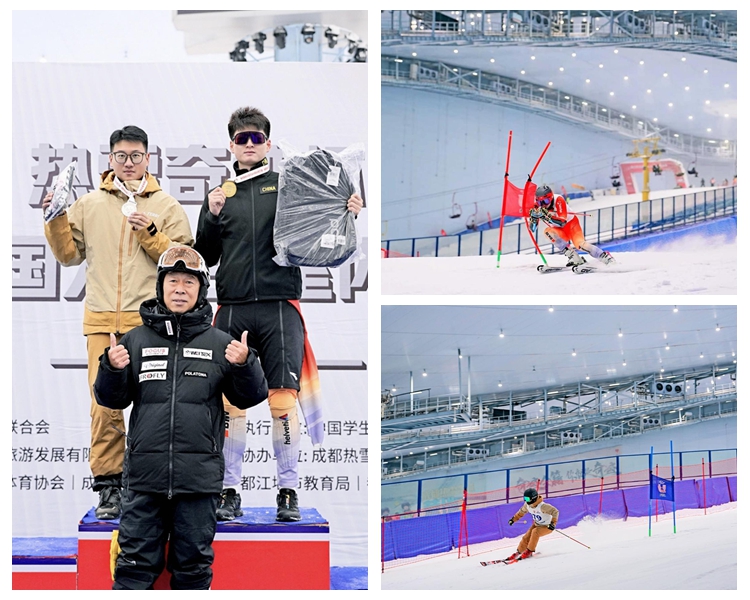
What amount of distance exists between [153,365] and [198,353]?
0.18 m

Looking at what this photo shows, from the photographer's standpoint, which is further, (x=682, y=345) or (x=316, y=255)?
(x=682, y=345)

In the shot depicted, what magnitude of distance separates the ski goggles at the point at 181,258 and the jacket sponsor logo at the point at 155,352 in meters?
0.33

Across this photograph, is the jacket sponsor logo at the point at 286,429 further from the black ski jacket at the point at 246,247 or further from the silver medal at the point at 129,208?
the silver medal at the point at 129,208

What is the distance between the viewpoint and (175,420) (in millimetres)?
3490

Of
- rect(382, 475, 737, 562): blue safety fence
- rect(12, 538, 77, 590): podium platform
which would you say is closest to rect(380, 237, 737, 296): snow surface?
rect(382, 475, 737, 562): blue safety fence

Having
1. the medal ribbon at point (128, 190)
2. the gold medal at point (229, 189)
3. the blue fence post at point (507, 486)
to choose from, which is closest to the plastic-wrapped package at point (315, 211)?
the gold medal at point (229, 189)

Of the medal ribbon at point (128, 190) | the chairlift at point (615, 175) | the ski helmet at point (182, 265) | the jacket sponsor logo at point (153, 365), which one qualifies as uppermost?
the chairlift at point (615, 175)

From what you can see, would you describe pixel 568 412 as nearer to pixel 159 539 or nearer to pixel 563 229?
pixel 563 229

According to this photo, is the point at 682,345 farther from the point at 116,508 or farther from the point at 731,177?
the point at 116,508

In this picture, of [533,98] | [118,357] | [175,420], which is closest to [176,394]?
[175,420]

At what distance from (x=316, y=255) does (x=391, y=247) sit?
92cm

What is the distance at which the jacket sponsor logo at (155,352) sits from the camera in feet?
11.6

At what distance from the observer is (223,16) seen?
4.73 meters

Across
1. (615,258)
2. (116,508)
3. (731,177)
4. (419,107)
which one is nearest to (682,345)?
(615,258)
